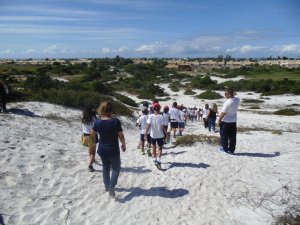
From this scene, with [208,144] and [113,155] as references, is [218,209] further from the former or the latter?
[208,144]

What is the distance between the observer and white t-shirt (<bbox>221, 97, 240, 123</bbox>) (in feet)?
31.1

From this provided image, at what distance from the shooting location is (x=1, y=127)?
10.5 m

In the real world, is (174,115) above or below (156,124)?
below

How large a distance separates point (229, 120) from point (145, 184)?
11.4 ft

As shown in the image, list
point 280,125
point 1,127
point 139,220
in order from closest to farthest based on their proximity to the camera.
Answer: point 139,220
point 1,127
point 280,125

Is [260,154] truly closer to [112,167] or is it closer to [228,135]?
[228,135]

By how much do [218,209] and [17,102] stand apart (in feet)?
41.0

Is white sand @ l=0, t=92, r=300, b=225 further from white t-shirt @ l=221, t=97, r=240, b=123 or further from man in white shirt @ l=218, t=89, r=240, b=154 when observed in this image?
white t-shirt @ l=221, t=97, r=240, b=123

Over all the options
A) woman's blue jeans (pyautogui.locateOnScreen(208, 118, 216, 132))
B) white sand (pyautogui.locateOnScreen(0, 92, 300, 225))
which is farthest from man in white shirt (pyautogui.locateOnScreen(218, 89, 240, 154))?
woman's blue jeans (pyautogui.locateOnScreen(208, 118, 216, 132))

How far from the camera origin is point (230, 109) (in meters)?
9.53

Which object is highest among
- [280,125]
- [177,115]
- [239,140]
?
[177,115]

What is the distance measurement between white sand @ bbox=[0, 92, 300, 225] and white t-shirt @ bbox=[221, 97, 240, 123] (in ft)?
3.70

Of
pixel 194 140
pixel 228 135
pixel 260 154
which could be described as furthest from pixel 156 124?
pixel 260 154

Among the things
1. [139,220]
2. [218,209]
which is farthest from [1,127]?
[218,209]
